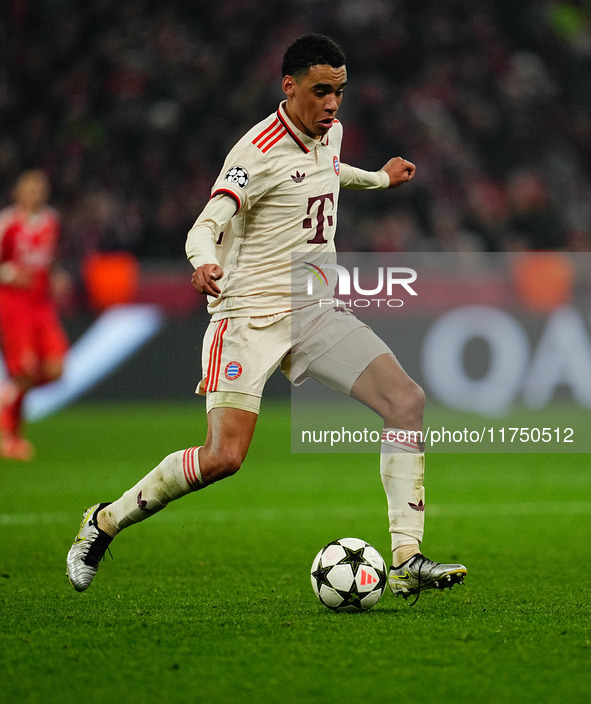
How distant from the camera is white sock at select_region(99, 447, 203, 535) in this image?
4406mm

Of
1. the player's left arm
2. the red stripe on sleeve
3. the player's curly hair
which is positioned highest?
the player's curly hair

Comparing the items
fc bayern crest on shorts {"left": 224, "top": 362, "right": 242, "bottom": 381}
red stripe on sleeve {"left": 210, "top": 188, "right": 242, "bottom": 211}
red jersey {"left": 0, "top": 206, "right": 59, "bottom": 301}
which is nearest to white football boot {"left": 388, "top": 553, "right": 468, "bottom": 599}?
fc bayern crest on shorts {"left": 224, "top": 362, "right": 242, "bottom": 381}

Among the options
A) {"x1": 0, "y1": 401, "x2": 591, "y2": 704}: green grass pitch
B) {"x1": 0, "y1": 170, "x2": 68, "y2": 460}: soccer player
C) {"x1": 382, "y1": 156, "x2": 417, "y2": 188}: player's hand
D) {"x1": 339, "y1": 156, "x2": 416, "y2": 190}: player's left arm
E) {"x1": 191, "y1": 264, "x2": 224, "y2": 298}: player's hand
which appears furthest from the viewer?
{"x1": 0, "y1": 170, "x2": 68, "y2": 460}: soccer player

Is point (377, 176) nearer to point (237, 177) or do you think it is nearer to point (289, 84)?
point (289, 84)

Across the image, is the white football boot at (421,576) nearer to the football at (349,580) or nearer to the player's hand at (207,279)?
the football at (349,580)

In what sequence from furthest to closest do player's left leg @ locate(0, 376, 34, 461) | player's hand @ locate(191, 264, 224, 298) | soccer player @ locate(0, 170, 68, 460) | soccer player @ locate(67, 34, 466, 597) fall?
soccer player @ locate(0, 170, 68, 460) → player's left leg @ locate(0, 376, 34, 461) → soccer player @ locate(67, 34, 466, 597) → player's hand @ locate(191, 264, 224, 298)

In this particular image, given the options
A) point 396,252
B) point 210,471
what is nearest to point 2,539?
point 210,471

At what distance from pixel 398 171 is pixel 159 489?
1.75 meters

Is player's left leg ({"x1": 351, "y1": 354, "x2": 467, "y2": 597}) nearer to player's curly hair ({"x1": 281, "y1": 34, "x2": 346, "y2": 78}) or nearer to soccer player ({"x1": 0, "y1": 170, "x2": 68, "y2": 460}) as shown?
player's curly hair ({"x1": 281, "y1": 34, "x2": 346, "y2": 78})

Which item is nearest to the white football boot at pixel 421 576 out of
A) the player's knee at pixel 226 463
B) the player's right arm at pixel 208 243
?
the player's knee at pixel 226 463

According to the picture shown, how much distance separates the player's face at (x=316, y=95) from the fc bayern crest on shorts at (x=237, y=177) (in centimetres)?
35

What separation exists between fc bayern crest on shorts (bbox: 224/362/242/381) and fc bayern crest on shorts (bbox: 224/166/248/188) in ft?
2.20

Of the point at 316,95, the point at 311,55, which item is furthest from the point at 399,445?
the point at 311,55

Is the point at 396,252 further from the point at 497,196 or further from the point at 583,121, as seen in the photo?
the point at 583,121
